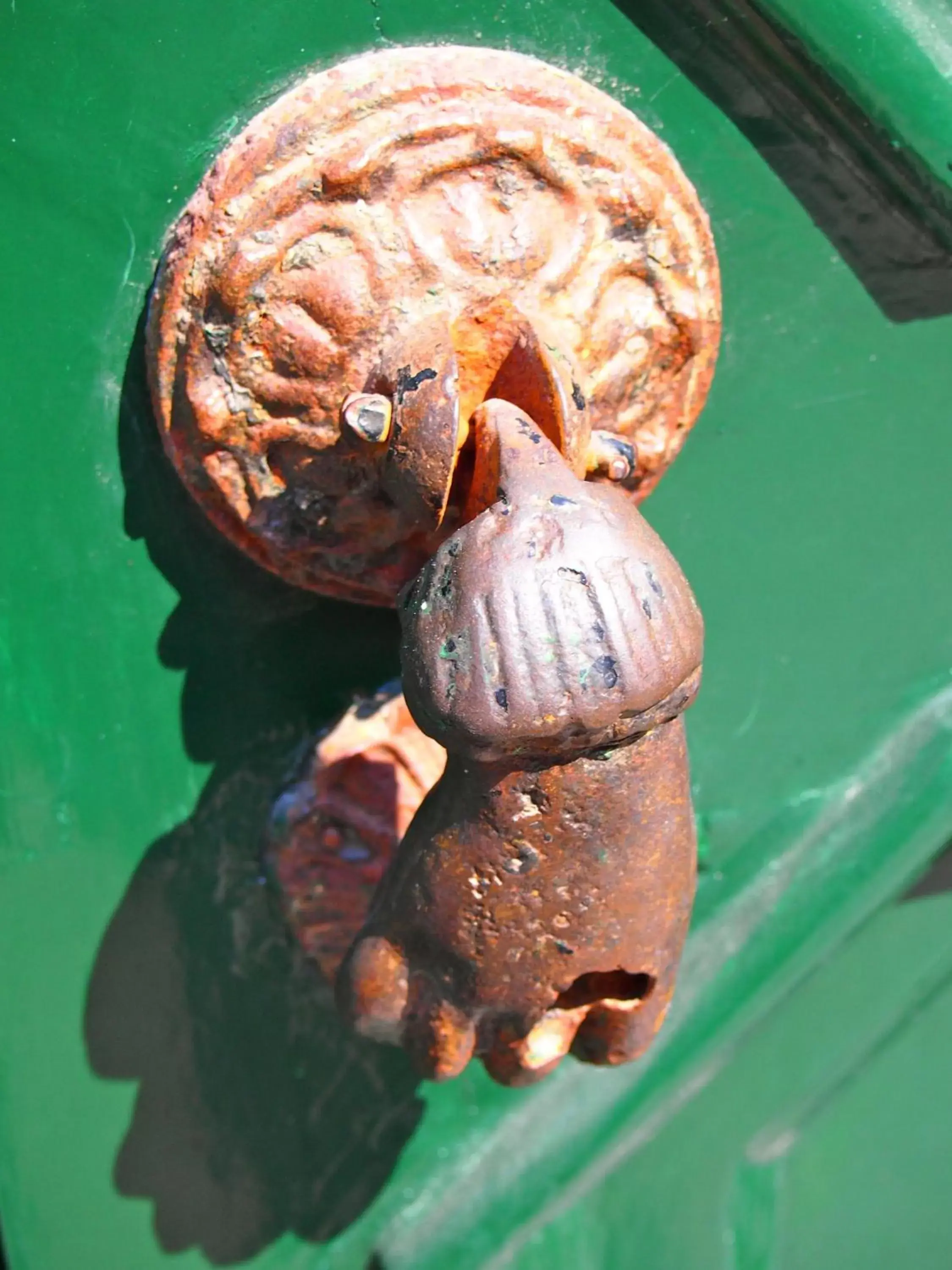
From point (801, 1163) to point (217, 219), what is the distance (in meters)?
0.94

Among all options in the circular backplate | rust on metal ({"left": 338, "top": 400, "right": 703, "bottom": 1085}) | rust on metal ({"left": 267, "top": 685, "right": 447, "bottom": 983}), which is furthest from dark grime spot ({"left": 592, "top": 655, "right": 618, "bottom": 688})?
rust on metal ({"left": 267, "top": 685, "right": 447, "bottom": 983})

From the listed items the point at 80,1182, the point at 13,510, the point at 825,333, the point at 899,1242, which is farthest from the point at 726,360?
the point at 899,1242

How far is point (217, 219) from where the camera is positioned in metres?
0.45

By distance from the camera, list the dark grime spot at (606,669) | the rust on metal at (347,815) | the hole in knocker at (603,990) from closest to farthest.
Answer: the dark grime spot at (606,669)
the hole in knocker at (603,990)
the rust on metal at (347,815)

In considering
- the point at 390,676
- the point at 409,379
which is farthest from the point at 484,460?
the point at 390,676

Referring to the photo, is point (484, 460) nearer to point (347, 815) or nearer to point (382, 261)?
point (382, 261)

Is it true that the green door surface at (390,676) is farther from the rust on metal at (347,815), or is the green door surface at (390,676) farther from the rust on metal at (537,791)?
the rust on metal at (537,791)

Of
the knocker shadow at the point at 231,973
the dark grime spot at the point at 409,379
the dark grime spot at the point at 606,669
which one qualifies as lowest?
the knocker shadow at the point at 231,973

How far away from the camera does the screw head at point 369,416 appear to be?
1.39ft

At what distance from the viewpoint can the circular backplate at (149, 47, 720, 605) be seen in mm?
443

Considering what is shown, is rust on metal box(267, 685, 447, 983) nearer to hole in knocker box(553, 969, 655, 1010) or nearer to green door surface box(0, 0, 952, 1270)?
green door surface box(0, 0, 952, 1270)

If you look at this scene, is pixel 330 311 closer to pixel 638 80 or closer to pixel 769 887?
pixel 638 80

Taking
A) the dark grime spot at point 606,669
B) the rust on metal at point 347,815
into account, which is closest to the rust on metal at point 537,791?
the dark grime spot at point 606,669

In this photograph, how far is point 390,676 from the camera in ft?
1.97
